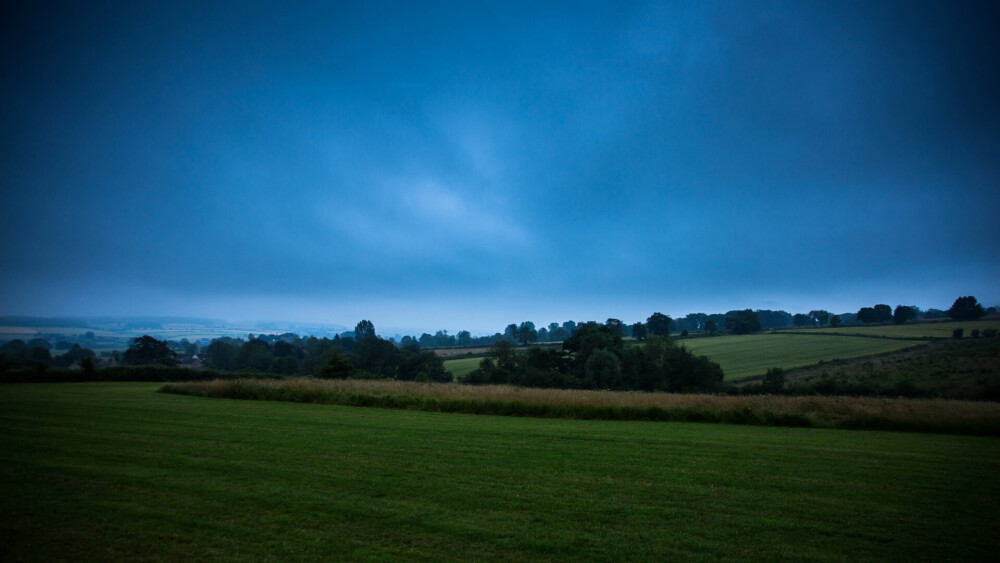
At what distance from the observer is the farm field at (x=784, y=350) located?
57219mm

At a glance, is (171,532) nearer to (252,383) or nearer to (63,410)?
(63,410)

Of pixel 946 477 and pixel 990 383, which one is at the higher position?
pixel 946 477

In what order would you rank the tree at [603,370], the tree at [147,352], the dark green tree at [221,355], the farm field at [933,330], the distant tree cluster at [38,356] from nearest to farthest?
the distant tree cluster at [38,356], the tree at [603,370], the farm field at [933,330], the tree at [147,352], the dark green tree at [221,355]

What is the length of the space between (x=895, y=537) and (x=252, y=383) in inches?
1042

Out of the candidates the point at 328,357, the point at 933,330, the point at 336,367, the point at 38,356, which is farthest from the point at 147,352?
the point at 933,330

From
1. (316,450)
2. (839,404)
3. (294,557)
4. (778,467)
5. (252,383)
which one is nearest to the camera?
(294,557)

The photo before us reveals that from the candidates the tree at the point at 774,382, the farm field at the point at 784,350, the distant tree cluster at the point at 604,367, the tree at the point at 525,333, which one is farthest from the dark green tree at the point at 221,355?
the tree at the point at 774,382

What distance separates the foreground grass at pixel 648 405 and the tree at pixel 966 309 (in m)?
88.5

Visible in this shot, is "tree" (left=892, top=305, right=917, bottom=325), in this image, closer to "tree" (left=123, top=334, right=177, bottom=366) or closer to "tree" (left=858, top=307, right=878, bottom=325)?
"tree" (left=858, top=307, right=878, bottom=325)

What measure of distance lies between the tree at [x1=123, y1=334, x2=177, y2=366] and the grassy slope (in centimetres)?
6829

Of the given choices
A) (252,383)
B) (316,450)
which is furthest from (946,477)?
(252,383)

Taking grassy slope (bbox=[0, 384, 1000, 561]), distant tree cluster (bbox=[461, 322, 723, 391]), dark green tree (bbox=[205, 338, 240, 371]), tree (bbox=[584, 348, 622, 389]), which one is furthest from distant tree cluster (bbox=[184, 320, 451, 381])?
grassy slope (bbox=[0, 384, 1000, 561])

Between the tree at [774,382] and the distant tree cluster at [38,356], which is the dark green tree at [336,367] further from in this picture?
the tree at [774,382]

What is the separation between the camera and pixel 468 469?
8.48 m
